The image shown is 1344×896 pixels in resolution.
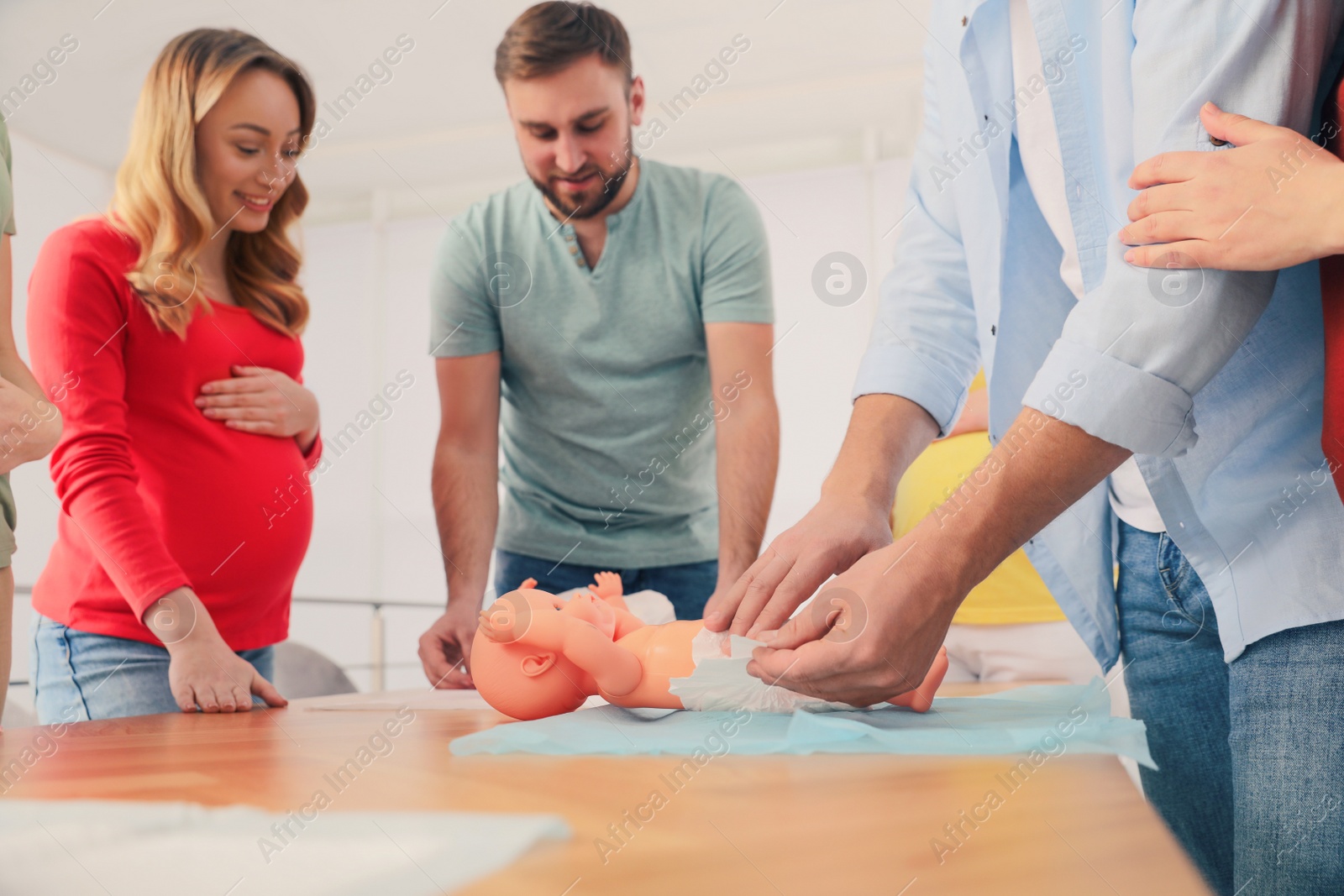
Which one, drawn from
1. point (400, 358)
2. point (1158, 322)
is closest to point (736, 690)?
point (1158, 322)

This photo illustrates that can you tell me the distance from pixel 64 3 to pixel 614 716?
197 inches

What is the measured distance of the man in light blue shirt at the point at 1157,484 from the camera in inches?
23.5

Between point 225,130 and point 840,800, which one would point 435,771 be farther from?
point 225,130

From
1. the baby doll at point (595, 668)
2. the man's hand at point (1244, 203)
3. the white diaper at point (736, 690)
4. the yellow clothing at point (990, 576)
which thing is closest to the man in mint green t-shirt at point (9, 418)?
the baby doll at point (595, 668)

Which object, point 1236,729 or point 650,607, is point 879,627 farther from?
point 650,607

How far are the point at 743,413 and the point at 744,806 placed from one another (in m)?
1.18

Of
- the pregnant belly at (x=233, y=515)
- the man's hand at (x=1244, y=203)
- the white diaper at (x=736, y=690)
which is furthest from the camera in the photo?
the pregnant belly at (x=233, y=515)

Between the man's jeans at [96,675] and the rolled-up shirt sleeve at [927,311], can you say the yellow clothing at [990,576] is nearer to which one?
the rolled-up shirt sleeve at [927,311]

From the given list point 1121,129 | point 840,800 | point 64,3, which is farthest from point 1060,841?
point 64,3

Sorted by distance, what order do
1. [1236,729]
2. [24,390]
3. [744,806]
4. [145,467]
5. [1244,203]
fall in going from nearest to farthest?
[744,806] < [1244,203] < [1236,729] < [24,390] < [145,467]

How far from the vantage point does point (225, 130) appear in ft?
4.78

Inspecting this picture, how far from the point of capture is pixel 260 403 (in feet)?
4.49

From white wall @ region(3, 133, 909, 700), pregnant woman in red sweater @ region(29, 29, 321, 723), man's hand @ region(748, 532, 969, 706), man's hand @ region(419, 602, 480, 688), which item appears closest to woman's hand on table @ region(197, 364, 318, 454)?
pregnant woman in red sweater @ region(29, 29, 321, 723)

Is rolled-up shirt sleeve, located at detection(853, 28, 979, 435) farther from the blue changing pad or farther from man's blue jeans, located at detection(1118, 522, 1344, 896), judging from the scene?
the blue changing pad
